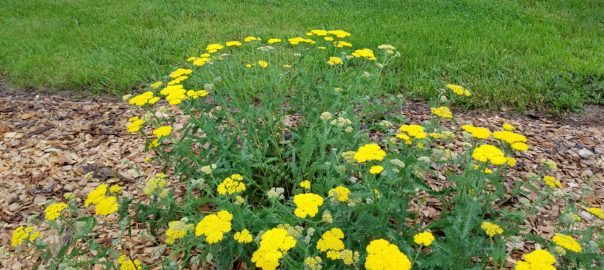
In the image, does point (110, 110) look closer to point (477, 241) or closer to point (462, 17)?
point (477, 241)

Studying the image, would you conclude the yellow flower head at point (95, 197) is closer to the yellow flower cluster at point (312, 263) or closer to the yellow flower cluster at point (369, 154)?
the yellow flower cluster at point (312, 263)

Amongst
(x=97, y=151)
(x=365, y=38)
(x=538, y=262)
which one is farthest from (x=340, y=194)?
(x=365, y=38)

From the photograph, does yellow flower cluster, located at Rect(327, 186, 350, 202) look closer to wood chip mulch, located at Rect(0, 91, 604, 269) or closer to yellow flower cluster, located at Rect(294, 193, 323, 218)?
yellow flower cluster, located at Rect(294, 193, 323, 218)

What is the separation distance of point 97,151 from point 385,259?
2828 mm

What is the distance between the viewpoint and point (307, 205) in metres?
1.87

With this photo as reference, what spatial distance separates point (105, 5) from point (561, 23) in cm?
688

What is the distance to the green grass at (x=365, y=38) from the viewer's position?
475cm

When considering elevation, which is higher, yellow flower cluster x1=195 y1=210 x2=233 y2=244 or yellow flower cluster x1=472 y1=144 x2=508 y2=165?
yellow flower cluster x1=472 y1=144 x2=508 y2=165

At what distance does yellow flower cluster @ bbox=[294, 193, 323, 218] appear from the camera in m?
1.84

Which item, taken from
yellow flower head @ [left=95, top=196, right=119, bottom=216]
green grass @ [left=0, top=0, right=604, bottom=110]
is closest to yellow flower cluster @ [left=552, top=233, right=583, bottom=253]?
yellow flower head @ [left=95, top=196, right=119, bottom=216]

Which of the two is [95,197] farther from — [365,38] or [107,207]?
[365,38]

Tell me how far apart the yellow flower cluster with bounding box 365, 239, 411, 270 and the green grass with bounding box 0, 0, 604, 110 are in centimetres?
310

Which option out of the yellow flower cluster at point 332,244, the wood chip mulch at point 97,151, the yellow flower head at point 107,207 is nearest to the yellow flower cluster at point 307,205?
the yellow flower cluster at point 332,244

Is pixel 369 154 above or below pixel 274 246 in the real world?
above
